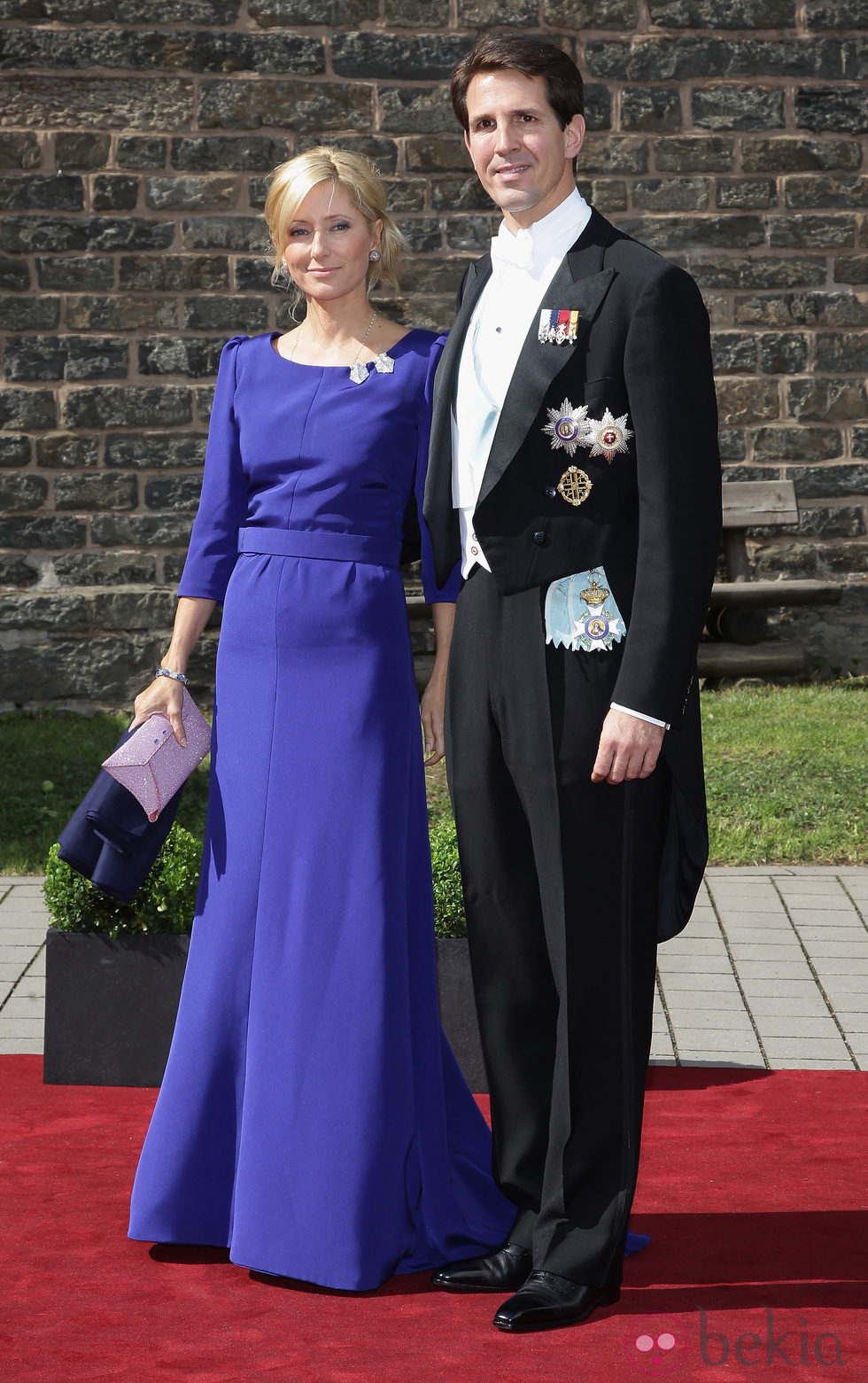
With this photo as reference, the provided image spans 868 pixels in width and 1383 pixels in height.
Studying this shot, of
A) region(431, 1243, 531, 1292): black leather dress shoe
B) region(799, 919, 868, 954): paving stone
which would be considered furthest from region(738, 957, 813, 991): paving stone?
region(431, 1243, 531, 1292): black leather dress shoe

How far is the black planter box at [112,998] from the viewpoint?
4.00 metres

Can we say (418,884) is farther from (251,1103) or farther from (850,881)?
(850,881)

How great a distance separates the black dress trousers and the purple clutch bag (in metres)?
0.67

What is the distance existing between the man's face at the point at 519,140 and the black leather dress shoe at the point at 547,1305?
185 centimetres

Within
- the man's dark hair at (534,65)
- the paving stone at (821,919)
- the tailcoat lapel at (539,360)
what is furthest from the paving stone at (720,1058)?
the man's dark hair at (534,65)

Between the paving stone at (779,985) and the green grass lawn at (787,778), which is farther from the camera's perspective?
the green grass lawn at (787,778)

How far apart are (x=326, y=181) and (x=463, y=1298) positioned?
6.75 ft

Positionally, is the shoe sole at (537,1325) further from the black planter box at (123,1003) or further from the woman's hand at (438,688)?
the black planter box at (123,1003)

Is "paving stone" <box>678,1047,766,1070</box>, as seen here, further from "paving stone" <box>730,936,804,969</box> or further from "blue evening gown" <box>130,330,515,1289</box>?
"blue evening gown" <box>130,330,515,1289</box>

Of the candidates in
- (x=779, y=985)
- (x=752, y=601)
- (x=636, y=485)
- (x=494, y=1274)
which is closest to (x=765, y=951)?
(x=779, y=985)

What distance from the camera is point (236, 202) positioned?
8.73 m

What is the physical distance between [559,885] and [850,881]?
3554mm

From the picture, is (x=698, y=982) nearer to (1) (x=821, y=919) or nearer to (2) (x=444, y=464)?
(1) (x=821, y=919)

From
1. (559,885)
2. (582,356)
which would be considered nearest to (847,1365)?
(559,885)
